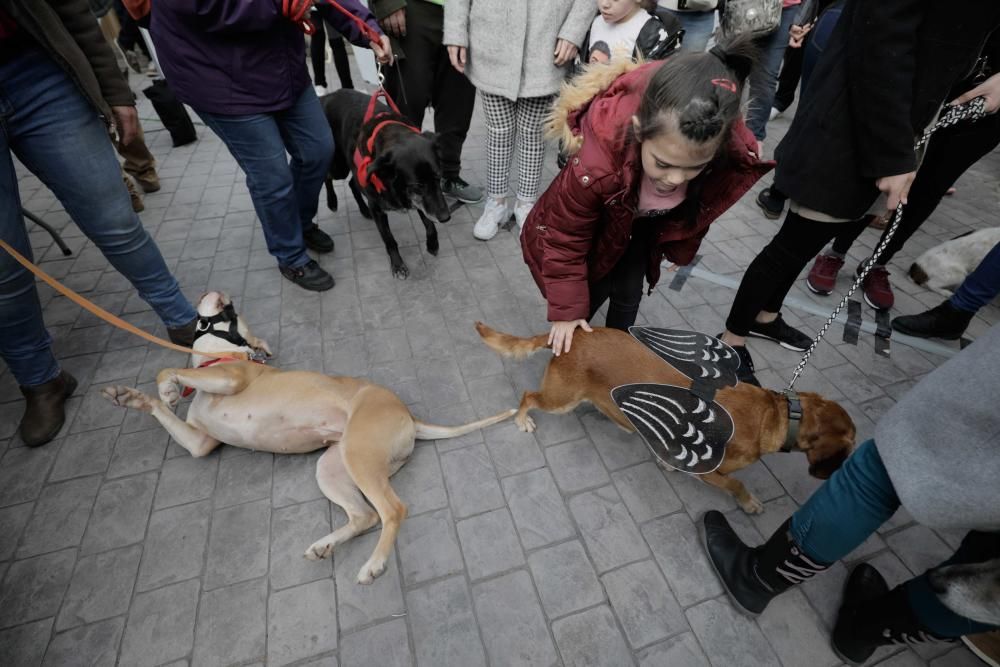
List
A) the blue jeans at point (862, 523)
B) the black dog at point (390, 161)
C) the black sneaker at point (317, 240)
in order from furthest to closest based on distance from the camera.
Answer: the black sneaker at point (317, 240) < the black dog at point (390, 161) < the blue jeans at point (862, 523)

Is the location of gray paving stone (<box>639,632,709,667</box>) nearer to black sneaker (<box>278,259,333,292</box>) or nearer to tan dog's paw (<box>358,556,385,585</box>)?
tan dog's paw (<box>358,556,385,585</box>)

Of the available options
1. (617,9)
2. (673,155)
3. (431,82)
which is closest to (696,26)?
(617,9)

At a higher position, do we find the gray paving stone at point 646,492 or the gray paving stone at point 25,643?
the gray paving stone at point 646,492

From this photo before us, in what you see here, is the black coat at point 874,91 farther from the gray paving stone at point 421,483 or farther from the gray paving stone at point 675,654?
the gray paving stone at point 421,483

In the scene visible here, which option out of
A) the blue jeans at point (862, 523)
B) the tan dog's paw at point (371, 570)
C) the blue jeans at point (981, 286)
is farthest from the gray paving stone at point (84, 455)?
the blue jeans at point (981, 286)

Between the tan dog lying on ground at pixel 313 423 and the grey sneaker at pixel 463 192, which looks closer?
the tan dog lying on ground at pixel 313 423

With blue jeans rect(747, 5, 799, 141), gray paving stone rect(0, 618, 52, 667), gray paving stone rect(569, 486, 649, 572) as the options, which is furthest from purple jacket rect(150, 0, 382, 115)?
blue jeans rect(747, 5, 799, 141)

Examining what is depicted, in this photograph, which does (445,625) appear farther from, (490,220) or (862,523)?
(490,220)

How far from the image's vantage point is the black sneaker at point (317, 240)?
378 cm

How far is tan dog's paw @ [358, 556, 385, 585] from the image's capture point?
1878 millimetres

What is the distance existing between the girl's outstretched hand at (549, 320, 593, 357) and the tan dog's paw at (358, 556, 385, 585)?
1239 millimetres

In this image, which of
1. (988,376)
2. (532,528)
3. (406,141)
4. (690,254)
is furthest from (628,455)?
(406,141)

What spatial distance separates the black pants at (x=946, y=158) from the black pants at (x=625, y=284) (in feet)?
5.40

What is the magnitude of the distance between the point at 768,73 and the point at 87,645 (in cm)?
703
